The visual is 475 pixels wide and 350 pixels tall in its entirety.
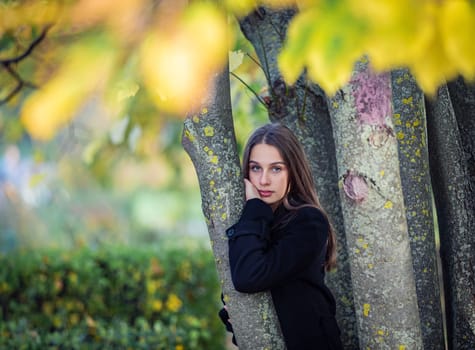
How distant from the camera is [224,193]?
247cm

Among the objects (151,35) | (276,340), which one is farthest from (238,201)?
(151,35)

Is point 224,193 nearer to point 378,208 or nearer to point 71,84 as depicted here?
point 378,208

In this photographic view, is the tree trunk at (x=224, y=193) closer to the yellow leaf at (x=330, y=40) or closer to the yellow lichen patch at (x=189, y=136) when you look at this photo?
the yellow lichen patch at (x=189, y=136)

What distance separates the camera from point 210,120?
8.08ft

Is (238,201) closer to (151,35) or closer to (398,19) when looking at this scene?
(151,35)

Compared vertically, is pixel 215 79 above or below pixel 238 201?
above

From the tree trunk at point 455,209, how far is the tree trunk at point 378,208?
19.2 inches

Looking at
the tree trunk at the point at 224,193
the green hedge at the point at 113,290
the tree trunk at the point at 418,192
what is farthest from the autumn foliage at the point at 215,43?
the green hedge at the point at 113,290

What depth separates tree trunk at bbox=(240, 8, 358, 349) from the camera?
3.13 meters

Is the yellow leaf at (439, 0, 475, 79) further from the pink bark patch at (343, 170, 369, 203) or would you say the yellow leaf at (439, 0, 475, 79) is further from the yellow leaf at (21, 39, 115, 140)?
the pink bark patch at (343, 170, 369, 203)

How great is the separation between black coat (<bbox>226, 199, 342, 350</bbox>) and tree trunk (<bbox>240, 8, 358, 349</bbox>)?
282 mm

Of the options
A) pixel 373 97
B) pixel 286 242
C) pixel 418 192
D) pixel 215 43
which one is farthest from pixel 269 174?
pixel 215 43

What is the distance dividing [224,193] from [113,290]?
4.10 meters

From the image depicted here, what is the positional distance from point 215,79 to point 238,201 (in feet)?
1.49
